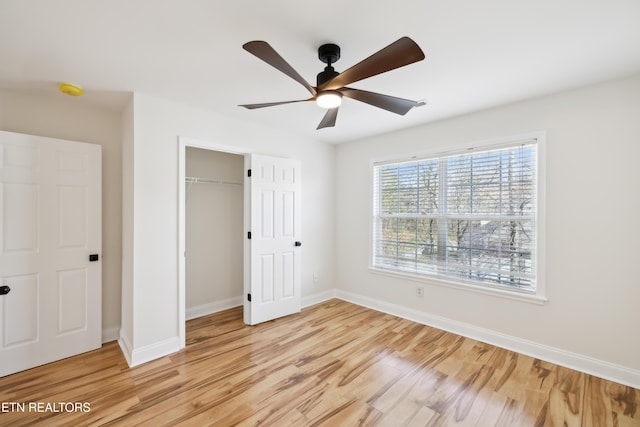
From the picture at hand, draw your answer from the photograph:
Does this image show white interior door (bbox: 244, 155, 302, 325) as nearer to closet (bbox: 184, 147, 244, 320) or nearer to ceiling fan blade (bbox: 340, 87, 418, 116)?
closet (bbox: 184, 147, 244, 320)

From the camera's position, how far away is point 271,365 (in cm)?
247

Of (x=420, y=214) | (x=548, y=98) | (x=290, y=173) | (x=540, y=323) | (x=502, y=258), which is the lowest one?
(x=540, y=323)

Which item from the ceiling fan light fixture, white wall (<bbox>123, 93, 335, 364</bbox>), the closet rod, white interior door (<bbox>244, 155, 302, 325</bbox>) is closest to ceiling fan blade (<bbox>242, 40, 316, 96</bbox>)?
the ceiling fan light fixture

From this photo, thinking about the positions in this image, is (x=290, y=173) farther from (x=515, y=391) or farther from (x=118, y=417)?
(x=515, y=391)

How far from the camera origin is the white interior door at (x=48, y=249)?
91.2 inches

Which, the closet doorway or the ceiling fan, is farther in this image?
the closet doorway

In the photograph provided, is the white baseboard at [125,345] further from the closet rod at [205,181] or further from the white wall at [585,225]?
the white wall at [585,225]

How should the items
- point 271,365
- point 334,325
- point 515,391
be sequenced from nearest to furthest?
point 515,391 < point 271,365 < point 334,325

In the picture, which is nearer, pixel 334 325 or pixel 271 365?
pixel 271 365

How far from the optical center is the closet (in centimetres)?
355

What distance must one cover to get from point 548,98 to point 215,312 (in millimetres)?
4497

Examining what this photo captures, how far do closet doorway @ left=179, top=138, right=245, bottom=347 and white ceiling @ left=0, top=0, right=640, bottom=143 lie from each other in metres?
1.15

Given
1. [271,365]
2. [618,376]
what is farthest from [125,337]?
[618,376]

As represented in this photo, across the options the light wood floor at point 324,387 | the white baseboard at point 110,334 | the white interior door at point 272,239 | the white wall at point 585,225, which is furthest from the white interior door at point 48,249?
the white wall at point 585,225
